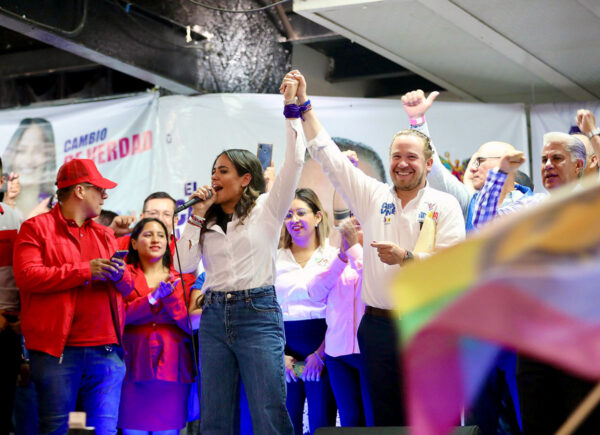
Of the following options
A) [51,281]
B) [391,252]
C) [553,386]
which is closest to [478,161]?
[391,252]

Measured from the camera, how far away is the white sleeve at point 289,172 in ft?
10.6

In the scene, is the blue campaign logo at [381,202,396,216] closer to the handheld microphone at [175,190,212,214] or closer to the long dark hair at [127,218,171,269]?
the handheld microphone at [175,190,212,214]

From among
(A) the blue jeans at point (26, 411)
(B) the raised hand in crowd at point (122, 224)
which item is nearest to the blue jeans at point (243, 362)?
(B) the raised hand in crowd at point (122, 224)

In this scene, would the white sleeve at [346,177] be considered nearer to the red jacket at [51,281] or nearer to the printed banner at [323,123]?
the red jacket at [51,281]

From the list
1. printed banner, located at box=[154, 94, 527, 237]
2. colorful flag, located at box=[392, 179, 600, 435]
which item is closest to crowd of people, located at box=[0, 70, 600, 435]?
printed banner, located at box=[154, 94, 527, 237]

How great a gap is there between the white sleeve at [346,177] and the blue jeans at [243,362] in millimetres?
528

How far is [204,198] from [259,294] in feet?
1.59

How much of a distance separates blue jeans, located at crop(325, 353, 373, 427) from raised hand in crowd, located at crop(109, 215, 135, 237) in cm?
159

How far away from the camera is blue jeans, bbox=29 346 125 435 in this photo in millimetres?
3512

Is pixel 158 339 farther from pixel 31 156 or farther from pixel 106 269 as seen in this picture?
pixel 31 156

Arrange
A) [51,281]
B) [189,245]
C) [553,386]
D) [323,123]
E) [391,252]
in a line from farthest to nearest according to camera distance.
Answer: [323,123]
[51,281]
[189,245]
[391,252]
[553,386]

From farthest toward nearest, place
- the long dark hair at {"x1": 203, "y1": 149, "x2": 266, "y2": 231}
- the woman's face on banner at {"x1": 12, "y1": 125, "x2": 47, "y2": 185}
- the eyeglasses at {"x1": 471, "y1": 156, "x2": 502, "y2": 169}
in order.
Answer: the woman's face on banner at {"x1": 12, "y1": 125, "x2": 47, "y2": 185} → the eyeglasses at {"x1": 471, "y1": 156, "x2": 502, "y2": 169} → the long dark hair at {"x1": 203, "y1": 149, "x2": 266, "y2": 231}

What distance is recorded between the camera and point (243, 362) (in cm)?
315

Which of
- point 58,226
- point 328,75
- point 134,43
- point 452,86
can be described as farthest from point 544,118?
Result: point 58,226
